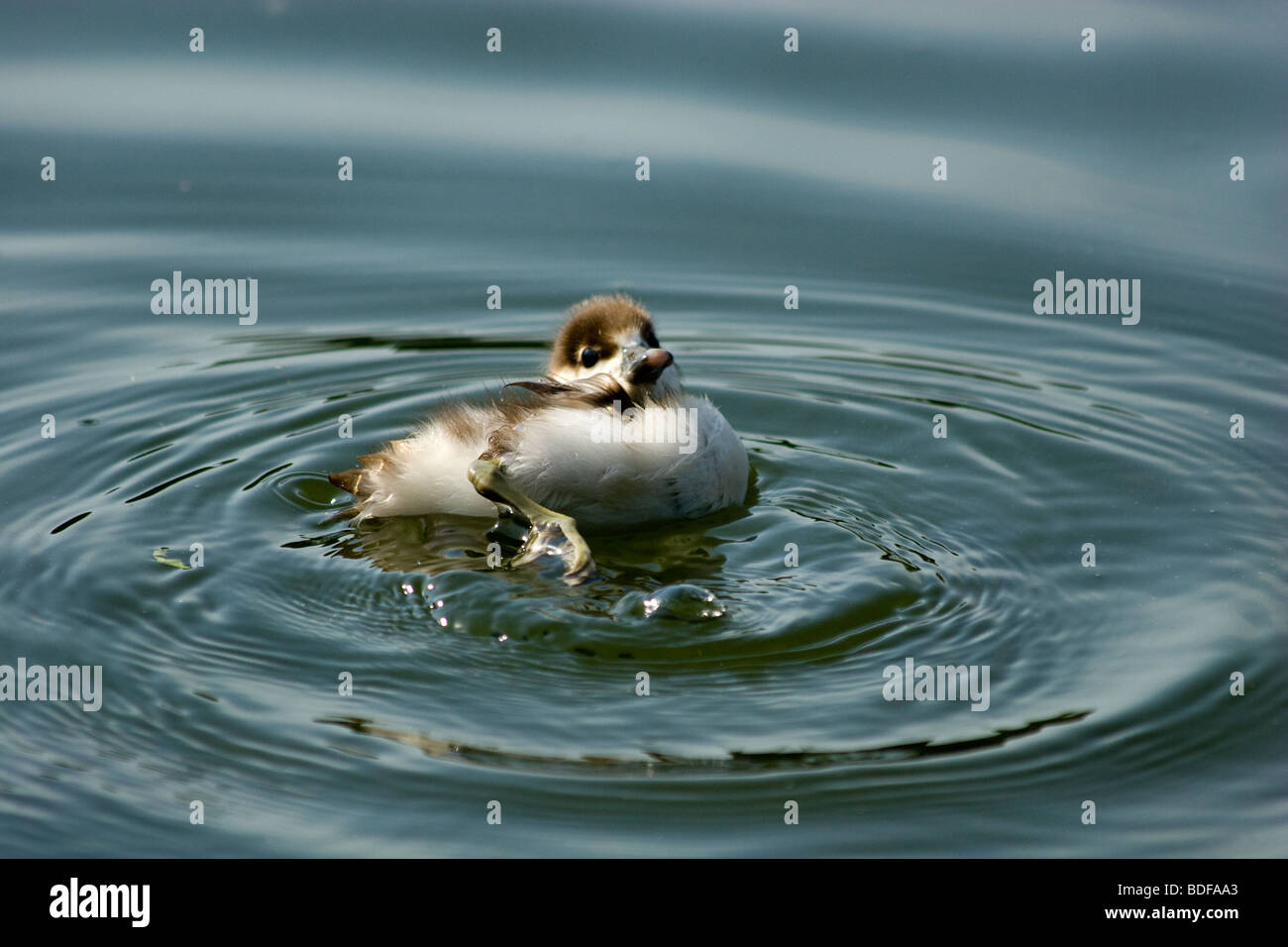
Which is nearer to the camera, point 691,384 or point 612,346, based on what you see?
point 612,346

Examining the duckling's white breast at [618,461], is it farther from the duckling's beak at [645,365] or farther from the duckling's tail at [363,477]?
the duckling's tail at [363,477]

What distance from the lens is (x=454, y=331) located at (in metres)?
8.68

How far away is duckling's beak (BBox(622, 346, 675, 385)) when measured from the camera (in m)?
6.05

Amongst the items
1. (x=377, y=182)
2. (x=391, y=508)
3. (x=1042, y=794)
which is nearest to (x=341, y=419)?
(x=391, y=508)

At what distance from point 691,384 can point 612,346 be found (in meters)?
1.71

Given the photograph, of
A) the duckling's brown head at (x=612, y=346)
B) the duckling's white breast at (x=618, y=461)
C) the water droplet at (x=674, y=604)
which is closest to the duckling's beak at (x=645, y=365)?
the duckling's brown head at (x=612, y=346)

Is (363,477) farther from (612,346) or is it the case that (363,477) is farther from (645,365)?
(645,365)

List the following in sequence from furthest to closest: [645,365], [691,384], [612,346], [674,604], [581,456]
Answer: [691,384] → [612,346] → [645,365] → [581,456] → [674,604]

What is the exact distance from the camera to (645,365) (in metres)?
6.09

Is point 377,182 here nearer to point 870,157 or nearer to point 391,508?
point 870,157

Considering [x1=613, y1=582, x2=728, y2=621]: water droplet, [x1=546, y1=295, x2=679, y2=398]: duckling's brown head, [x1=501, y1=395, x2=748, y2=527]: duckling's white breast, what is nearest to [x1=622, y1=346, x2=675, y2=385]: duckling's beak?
[x1=546, y1=295, x2=679, y2=398]: duckling's brown head

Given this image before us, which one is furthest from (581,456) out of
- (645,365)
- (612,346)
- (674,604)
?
(674,604)

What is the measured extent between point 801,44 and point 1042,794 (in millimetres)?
7150

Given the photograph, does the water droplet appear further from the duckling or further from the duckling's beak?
the duckling's beak
